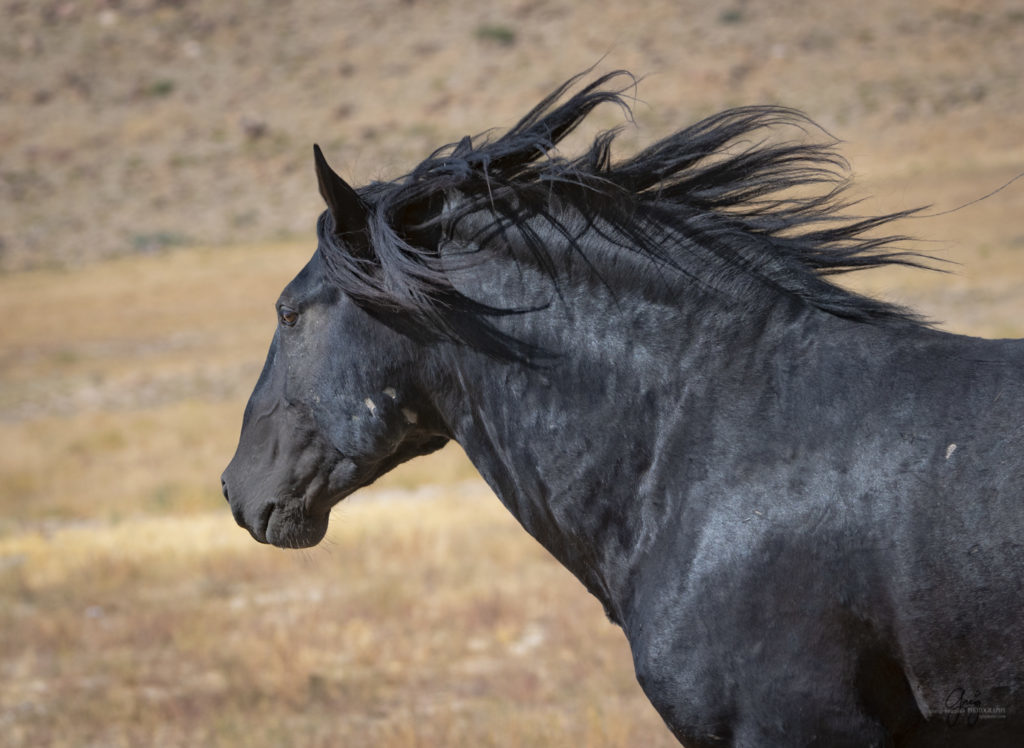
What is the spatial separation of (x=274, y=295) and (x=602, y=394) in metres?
32.3

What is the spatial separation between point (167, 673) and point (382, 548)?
3.24 metres

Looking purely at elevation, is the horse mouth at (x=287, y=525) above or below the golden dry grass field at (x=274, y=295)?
above

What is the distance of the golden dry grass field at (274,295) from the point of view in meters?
7.45

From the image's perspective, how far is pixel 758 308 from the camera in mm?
3078

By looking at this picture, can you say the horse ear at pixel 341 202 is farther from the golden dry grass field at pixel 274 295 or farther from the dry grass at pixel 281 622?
the dry grass at pixel 281 622

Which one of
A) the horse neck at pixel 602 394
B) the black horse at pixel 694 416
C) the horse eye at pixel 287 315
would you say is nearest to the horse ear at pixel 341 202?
the black horse at pixel 694 416

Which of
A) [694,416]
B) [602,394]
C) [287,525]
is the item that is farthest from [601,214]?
[287,525]

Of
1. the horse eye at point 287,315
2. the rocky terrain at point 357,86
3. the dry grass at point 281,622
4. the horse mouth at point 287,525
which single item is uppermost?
the horse eye at point 287,315

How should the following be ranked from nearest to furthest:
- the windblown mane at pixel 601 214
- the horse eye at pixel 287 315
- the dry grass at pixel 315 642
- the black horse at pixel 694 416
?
the black horse at pixel 694 416 < the windblown mane at pixel 601 214 < the horse eye at pixel 287 315 < the dry grass at pixel 315 642

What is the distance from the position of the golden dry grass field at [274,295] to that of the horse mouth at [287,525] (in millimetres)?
1428

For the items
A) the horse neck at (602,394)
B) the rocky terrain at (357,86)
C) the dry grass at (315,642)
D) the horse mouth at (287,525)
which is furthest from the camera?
the rocky terrain at (357,86)

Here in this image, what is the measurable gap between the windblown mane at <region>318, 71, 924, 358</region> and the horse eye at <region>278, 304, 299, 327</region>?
238 millimetres

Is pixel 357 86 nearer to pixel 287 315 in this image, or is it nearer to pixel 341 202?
pixel 287 315

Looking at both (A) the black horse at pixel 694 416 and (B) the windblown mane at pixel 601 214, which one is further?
(B) the windblown mane at pixel 601 214
